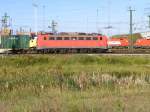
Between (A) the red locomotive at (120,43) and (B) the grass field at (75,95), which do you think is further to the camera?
(A) the red locomotive at (120,43)

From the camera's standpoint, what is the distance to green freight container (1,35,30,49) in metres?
82.2

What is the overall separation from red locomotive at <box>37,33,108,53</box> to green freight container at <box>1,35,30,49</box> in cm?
612

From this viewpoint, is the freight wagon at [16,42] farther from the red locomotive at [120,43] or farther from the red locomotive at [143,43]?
the red locomotive at [143,43]

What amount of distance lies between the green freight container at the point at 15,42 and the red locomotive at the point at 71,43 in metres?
6.12

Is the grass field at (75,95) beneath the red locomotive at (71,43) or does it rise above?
beneath

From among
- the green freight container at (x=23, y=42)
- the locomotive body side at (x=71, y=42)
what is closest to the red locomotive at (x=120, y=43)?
the locomotive body side at (x=71, y=42)

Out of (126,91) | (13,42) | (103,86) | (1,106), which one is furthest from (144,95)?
(13,42)

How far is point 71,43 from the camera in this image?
76.9 m

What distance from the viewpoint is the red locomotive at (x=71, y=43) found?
250 feet

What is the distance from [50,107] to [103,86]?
6798mm

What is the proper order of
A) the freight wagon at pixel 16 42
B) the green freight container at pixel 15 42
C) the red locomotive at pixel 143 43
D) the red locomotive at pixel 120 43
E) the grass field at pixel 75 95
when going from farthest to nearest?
the red locomotive at pixel 120 43 < the red locomotive at pixel 143 43 < the green freight container at pixel 15 42 < the freight wagon at pixel 16 42 < the grass field at pixel 75 95

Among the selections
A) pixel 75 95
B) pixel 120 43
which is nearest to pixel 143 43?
pixel 120 43

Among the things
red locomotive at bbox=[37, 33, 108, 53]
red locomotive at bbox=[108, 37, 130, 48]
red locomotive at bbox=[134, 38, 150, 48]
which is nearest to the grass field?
red locomotive at bbox=[37, 33, 108, 53]

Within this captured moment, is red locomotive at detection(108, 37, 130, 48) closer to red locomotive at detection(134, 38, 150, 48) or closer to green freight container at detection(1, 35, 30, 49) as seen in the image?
red locomotive at detection(134, 38, 150, 48)
